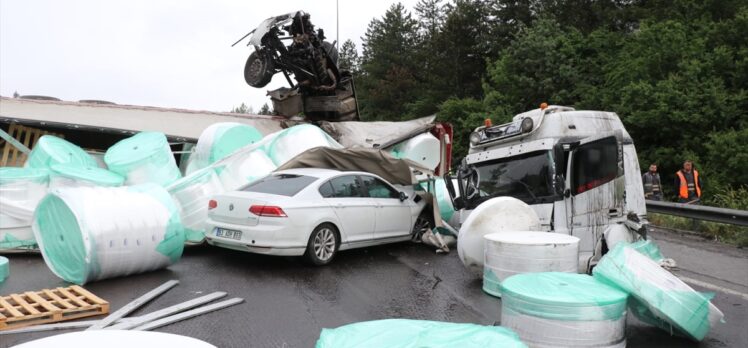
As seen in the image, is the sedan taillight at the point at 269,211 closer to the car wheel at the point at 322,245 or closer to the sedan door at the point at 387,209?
the car wheel at the point at 322,245

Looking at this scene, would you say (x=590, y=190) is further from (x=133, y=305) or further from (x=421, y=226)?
(x=133, y=305)

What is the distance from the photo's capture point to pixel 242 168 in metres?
9.98

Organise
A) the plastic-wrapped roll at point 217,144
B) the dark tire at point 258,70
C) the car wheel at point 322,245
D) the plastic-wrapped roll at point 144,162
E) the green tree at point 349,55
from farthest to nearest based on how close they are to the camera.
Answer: the green tree at point 349,55 < the dark tire at point 258,70 < the plastic-wrapped roll at point 217,144 < the plastic-wrapped roll at point 144,162 < the car wheel at point 322,245

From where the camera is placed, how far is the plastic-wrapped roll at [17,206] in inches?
334

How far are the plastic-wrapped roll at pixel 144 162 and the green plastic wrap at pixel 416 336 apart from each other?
27.5ft

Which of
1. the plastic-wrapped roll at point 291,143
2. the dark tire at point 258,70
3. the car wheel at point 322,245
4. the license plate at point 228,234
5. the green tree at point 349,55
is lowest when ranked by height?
the car wheel at point 322,245

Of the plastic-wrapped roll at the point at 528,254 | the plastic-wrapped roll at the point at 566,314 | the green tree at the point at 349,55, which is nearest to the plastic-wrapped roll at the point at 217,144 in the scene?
the plastic-wrapped roll at the point at 528,254

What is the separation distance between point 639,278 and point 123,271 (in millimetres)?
6129

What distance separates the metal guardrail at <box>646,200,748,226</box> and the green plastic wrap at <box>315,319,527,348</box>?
956cm

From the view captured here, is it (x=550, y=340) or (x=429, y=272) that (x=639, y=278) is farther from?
(x=429, y=272)

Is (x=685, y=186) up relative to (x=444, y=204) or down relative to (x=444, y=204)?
up

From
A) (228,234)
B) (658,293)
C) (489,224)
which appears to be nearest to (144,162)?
(228,234)

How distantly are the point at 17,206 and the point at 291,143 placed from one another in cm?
494

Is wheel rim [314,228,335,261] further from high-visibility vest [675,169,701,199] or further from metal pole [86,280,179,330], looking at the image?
high-visibility vest [675,169,701,199]
